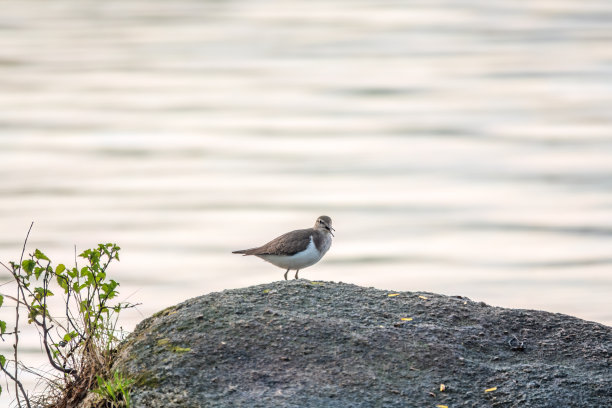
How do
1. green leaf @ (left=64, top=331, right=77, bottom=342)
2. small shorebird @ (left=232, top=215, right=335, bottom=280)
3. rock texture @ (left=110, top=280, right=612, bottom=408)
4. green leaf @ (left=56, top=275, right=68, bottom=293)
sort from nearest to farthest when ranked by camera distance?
rock texture @ (left=110, top=280, right=612, bottom=408), green leaf @ (left=64, top=331, right=77, bottom=342), green leaf @ (left=56, top=275, right=68, bottom=293), small shorebird @ (left=232, top=215, right=335, bottom=280)

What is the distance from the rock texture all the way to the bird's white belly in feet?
6.82

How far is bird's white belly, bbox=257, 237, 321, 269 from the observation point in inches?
372

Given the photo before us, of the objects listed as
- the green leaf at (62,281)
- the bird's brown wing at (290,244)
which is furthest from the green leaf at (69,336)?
the bird's brown wing at (290,244)

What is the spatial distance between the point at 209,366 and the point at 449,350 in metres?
1.37

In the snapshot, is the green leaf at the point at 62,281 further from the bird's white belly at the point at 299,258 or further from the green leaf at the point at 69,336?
the bird's white belly at the point at 299,258

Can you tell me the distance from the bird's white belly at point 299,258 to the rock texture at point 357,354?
6.82 feet

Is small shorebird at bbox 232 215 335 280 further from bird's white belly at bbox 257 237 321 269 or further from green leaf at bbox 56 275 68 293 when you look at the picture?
green leaf at bbox 56 275 68 293

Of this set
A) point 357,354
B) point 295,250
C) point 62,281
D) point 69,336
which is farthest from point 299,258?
point 357,354

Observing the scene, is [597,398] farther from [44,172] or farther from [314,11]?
[314,11]

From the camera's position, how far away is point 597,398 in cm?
634

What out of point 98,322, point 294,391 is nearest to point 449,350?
point 294,391

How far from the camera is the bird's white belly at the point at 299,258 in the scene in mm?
9445

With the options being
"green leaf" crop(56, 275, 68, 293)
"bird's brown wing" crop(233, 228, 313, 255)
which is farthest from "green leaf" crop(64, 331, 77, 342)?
"bird's brown wing" crop(233, 228, 313, 255)

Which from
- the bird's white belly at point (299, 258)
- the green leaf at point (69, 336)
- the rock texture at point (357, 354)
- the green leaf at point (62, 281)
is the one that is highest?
the bird's white belly at point (299, 258)
